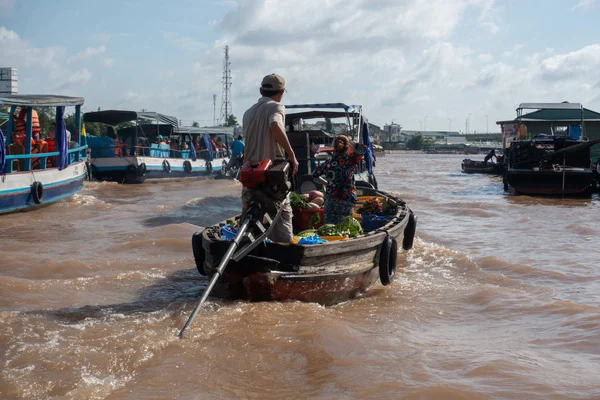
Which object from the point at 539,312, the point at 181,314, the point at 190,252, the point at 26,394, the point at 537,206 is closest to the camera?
the point at 26,394

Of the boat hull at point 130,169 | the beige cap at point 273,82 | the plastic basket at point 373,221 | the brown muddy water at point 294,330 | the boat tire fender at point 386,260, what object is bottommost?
the brown muddy water at point 294,330

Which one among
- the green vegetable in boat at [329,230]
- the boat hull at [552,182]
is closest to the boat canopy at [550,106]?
the boat hull at [552,182]

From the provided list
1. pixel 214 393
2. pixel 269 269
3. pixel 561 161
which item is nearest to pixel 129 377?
pixel 214 393

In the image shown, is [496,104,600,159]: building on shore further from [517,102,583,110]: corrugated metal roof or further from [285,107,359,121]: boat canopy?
[285,107,359,121]: boat canopy

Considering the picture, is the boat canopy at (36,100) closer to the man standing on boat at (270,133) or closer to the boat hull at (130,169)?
the boat hull at (130,169)

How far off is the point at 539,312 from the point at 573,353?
121 centimetres

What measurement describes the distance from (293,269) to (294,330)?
611mm

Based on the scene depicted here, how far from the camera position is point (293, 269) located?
552 cm

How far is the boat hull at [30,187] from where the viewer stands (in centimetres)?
1201

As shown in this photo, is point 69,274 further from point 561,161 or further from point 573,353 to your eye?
point 561,161

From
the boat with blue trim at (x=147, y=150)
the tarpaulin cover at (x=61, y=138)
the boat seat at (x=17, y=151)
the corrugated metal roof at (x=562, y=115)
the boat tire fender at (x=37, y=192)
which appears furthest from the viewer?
the corrugated metal roof at (x=562, y=115)

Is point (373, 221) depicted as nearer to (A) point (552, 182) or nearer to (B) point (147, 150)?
(A) point (552, 182)

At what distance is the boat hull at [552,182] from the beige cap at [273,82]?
48.0 ft

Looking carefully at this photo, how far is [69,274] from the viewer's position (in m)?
7.21
